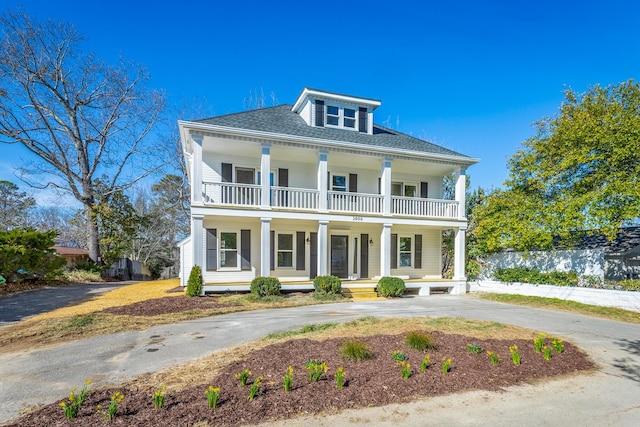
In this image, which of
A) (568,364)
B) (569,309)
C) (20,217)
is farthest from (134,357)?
(20,217)

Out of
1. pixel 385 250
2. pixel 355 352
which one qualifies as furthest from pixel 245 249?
pixel 355 352

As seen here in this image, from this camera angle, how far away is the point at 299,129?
1481 cm

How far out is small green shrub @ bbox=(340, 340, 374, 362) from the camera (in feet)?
16.6

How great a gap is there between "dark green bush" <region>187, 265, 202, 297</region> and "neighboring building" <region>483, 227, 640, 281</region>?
1347 centimetres

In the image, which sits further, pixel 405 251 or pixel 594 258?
pixel 405 251

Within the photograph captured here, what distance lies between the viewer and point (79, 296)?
482 inches

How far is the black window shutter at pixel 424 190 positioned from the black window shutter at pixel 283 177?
23.6 ft

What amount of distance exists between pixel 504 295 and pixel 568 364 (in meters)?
9.74

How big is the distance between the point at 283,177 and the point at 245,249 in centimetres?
366

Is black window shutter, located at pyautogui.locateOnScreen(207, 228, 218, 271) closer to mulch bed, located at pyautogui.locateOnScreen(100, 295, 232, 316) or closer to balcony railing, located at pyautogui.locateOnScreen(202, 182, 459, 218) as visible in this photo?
balcony railing, located at pyautogui.locateOnScreen(202, 182, 459, 218)

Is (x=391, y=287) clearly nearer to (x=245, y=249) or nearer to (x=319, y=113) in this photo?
(x=245, y=249)

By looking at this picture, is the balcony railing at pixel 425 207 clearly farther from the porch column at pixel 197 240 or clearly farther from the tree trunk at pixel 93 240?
the tree trunk at pixel 93 240

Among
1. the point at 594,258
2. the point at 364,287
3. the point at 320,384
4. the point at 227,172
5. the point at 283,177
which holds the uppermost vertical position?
the point at 227,172

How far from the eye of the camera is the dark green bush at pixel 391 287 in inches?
535
